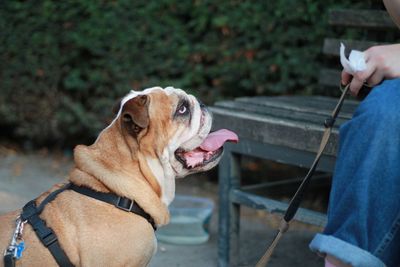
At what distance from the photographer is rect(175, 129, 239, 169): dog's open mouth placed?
2899 mm

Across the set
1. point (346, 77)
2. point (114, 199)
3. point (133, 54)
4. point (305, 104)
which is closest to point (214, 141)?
point (114, 199)

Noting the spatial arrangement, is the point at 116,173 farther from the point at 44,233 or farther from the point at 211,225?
the point at 211,225

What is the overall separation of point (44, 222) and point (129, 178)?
403 millimetres

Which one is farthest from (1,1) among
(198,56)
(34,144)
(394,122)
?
(394,122)

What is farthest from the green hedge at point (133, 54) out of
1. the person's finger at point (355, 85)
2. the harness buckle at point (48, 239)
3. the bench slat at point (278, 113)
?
the harness buckle at point (48, 239)

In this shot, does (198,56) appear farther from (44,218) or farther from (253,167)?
(44,218)

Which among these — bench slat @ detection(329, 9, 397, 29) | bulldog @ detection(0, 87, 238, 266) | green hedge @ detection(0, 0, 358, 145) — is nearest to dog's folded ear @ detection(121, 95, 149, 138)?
bulldog @ detection(0, 87, 238, 266)

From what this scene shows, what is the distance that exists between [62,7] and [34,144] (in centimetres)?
180

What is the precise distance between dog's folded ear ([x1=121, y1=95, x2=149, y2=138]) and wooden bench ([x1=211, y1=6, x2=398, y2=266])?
0.97 meters

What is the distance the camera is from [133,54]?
598 centimetres

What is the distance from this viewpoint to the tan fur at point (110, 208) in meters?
2.56

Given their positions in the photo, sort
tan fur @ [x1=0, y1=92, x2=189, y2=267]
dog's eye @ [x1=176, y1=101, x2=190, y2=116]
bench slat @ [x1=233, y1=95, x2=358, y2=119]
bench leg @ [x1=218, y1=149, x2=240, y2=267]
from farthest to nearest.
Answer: bench leg @ [x1=218, y1=149, x2=240, y2=267]
bench slat @ [x1=233, y1=95, x2=358, y2=119]
dog's eye @ [x1=176, y1=101, x2=190, y2=116]
tan fur @ [x1=0, y1=92, x2=189, y2=267]

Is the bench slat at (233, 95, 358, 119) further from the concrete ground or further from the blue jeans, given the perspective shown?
the blue jeans

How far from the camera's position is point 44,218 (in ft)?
8.60
